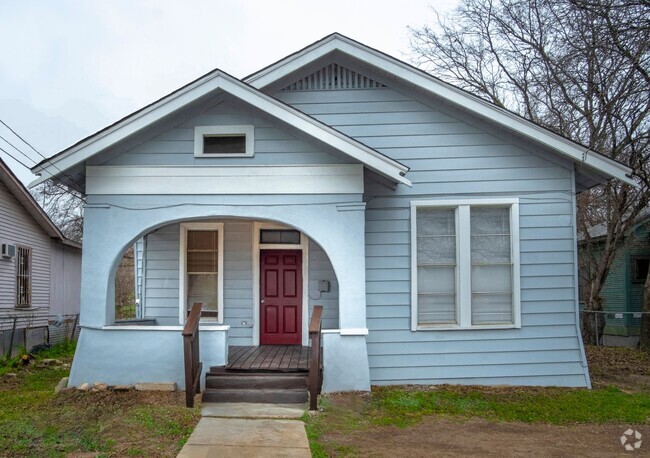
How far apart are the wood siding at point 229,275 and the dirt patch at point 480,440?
161 inches

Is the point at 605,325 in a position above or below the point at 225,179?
below

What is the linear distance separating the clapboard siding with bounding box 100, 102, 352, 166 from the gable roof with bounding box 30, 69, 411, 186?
43 cm

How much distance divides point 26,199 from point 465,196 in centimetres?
1153

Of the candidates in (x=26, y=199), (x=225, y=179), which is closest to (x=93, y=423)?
(x=225, y=179)

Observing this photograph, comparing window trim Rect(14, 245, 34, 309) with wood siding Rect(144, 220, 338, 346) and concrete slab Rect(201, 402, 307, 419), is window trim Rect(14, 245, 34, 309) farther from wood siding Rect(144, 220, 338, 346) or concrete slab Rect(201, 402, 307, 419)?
concrete slab Rect(201, 402, 307, 419)

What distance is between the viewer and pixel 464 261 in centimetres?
944

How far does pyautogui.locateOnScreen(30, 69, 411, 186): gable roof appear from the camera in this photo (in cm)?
827

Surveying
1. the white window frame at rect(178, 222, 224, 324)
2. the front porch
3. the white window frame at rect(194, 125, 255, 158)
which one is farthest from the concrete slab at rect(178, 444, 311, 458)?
the white window frame at rect(178, 222, 224, 324)

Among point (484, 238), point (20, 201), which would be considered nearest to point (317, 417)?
point (484, 238)

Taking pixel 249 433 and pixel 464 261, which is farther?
pixel 464 261

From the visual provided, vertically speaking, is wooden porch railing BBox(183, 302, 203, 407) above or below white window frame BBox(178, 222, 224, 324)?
below

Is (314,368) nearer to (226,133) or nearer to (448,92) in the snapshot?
(226,133)

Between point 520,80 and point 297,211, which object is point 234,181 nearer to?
point 297,211

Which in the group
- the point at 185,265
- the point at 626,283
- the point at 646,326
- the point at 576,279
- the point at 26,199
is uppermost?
the point at 26,199
